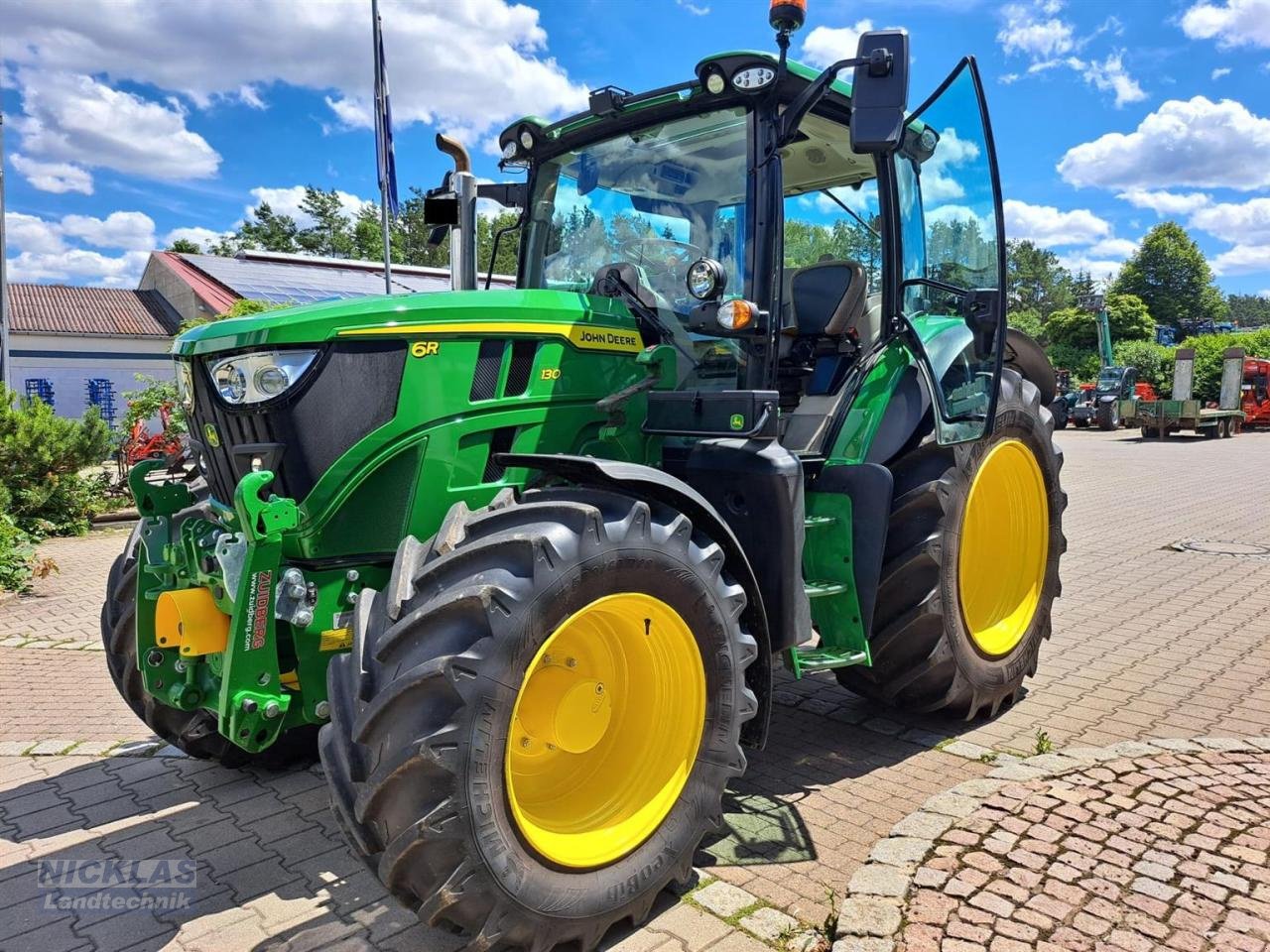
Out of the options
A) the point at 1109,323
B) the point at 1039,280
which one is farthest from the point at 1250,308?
the point at 1109,323

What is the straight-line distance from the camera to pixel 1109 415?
1110 inches

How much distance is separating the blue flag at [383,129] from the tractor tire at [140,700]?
30.3 feet

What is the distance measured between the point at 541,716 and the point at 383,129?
36.9 feet

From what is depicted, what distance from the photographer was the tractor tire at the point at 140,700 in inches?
147

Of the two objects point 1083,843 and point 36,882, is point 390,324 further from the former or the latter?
point 1083,843

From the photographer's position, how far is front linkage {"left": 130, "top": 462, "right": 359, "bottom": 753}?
2750 millimetres

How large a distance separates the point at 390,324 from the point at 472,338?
0.92 ft

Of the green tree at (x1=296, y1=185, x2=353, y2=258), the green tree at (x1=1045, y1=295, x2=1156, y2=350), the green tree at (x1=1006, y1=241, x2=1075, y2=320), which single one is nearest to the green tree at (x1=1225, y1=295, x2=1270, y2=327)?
the green tree at (x1=1006, y1=241, x2=1075, y2=320)

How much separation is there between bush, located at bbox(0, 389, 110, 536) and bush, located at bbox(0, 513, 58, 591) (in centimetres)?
51

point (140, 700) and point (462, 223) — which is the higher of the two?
point (462, 223)

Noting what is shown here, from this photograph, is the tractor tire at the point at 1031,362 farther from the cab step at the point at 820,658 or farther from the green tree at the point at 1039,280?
the green tree at the point at 1039,280

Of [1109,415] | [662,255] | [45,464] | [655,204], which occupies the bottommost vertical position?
[45,464]

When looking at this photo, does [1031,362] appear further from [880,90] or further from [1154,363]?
[1154,363]

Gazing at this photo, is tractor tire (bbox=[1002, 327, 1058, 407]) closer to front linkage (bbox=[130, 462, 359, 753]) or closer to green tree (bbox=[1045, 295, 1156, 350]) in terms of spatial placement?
front linkage (bbox=[130, 462, 359, 753])
